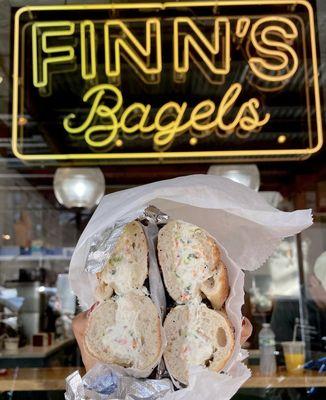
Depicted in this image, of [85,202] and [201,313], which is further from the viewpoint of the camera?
[85,202]

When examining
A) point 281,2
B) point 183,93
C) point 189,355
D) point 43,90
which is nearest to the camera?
point 189,355

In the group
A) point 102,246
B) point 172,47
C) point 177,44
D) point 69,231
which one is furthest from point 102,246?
point 69,231

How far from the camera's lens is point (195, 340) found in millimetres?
1256

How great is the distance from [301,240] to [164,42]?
4.52m

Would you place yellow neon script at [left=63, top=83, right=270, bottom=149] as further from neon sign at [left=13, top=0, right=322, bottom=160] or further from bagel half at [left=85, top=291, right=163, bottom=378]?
bagel half at [left=85, top=291, right=163, bottom=378]

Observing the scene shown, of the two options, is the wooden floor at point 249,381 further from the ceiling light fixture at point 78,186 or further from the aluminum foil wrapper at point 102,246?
the aluminum foil wrapper at point 102,246

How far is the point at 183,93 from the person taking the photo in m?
5.74

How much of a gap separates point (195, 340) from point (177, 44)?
11.5 feet

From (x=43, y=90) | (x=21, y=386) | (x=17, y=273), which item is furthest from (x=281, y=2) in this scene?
(x=17, y=273)

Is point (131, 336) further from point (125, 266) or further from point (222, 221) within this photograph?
point (222, 221)

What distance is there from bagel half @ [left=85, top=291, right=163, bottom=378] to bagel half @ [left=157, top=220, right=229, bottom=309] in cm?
8

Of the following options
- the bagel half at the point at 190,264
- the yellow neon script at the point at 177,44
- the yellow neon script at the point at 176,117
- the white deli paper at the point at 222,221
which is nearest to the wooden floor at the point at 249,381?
the yellow neon script at the point at 176,117

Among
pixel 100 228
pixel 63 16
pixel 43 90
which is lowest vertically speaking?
pixel 100 228

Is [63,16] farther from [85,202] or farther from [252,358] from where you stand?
[252,358]
